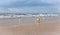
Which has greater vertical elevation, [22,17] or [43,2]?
[43,2]

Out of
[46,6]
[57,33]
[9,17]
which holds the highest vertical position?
[46,6]

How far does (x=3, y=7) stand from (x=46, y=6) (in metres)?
0.96

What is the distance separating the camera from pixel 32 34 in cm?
209

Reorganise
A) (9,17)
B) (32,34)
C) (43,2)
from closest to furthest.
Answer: (32,34)
(43,2)
(9,17)

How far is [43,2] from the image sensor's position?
2.92 m

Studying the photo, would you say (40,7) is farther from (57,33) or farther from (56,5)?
(57,33)

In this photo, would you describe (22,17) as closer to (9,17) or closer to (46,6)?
(9,17)

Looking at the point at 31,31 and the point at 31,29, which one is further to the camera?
the point at 31,29

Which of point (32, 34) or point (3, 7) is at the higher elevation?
point (3, 7)

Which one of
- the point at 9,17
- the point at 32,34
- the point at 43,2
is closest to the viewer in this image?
the point at 32,34

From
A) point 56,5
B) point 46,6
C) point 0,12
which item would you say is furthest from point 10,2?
point 56,5

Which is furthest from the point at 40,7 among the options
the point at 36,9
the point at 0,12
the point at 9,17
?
the point at 9,17

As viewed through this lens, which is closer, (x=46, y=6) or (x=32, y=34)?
(x=32, y=34)

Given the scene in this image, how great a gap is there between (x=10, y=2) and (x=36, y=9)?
2.02ft
